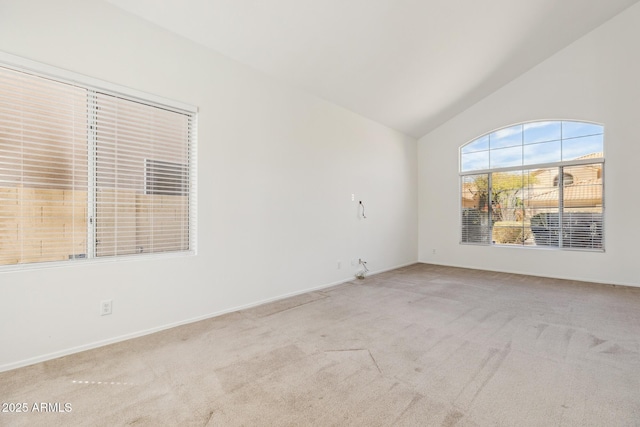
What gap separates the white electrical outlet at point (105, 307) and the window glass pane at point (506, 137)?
22.0 feet

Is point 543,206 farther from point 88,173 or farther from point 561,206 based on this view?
point 88,173

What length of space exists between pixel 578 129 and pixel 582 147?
0.32 meters

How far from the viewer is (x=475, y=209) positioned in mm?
6367

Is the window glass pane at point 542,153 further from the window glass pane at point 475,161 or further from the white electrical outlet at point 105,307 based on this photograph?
the white electrical outlet at point 105,307

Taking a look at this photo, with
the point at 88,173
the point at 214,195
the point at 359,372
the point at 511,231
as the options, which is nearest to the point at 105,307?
the point at 88,173

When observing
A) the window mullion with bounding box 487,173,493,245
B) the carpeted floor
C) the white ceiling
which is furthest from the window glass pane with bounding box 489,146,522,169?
the carpeted floor

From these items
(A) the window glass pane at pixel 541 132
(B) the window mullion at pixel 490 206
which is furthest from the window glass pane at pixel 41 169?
(A) the window glass pane at pixel 541 132

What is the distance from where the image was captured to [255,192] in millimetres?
3727

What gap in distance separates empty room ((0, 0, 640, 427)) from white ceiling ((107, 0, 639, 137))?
0.10 ft

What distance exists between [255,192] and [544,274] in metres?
5.34

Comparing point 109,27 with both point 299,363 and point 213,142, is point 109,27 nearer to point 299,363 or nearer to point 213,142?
point 213,142

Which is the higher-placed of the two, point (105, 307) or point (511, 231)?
point (511, 231)

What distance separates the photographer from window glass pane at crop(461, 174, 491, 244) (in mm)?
6242

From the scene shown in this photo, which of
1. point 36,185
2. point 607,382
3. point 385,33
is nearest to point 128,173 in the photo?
point 36,185
